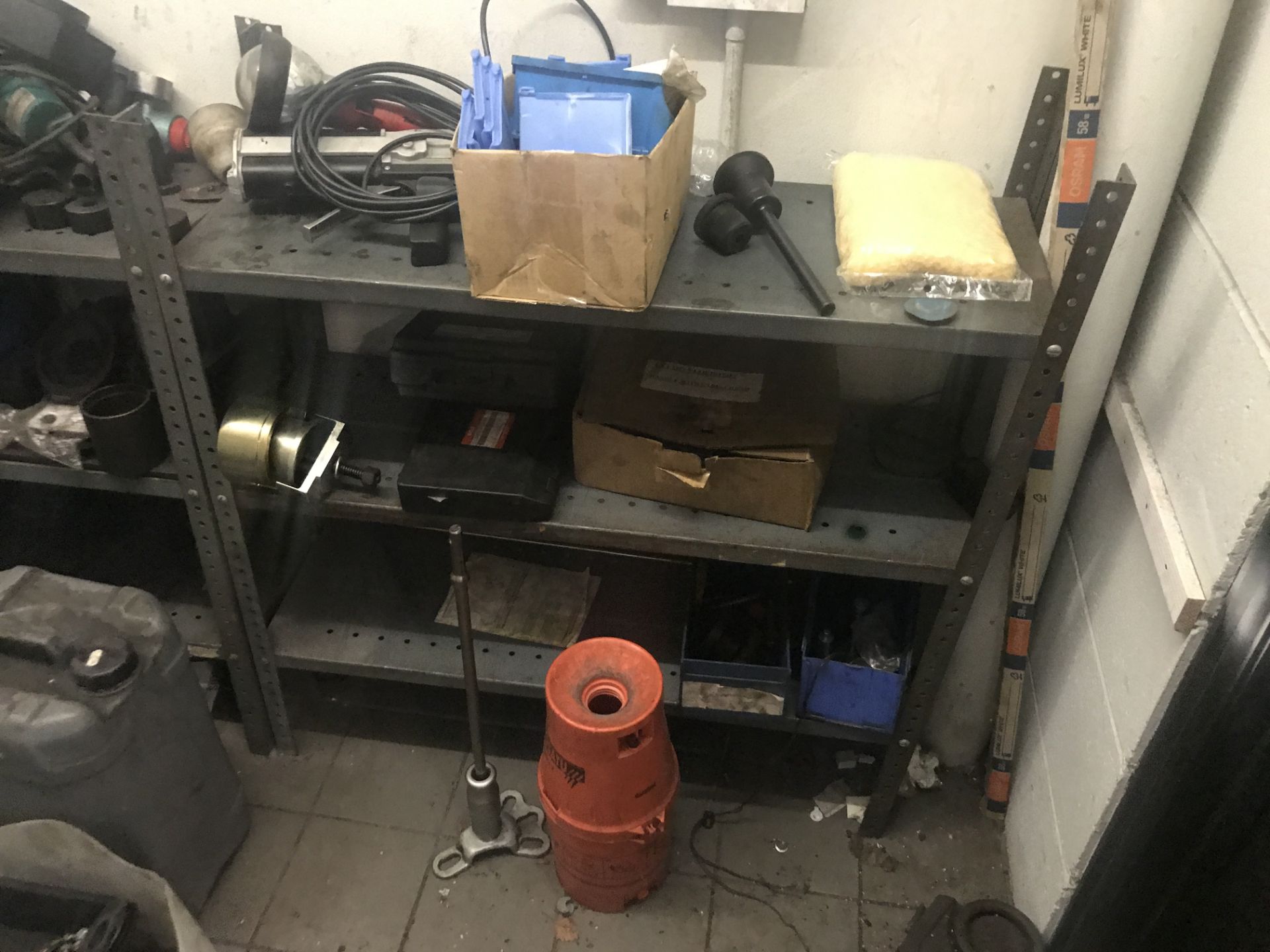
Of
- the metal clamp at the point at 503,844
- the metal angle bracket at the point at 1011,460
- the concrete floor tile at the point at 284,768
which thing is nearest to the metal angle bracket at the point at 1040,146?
the metal angle bracket at the point at 1011,460

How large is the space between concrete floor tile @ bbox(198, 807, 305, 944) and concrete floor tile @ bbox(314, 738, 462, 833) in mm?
69

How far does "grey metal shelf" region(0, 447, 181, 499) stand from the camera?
4.35 feet

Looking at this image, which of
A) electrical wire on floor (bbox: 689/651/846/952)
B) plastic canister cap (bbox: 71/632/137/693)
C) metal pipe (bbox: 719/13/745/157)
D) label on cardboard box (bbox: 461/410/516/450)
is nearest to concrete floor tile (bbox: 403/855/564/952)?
electrical wire on floor (bbox: 689/651/846/952)

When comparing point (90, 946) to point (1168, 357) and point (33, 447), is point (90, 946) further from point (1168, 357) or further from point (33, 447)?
point (1168, 357)

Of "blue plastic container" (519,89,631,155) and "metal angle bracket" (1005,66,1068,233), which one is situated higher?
"blue plastic container" (519,89,631,155)

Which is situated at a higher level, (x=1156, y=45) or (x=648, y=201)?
(x=1156, y=45)

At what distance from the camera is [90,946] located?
44.7 inches

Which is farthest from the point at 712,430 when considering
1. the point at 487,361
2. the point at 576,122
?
the point at 576,122

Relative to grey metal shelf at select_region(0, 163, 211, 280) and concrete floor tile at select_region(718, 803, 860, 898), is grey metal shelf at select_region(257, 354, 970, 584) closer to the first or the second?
grey metal shelf at select_region(0, 163, 211, 280)

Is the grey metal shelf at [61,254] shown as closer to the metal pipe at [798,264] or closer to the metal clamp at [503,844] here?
the metal pipe at [798,264]

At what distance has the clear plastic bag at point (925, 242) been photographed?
99 cm

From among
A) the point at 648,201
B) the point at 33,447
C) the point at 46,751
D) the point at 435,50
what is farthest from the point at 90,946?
the point at 435,50

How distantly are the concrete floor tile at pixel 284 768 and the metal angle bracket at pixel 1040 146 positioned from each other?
1.48 metres

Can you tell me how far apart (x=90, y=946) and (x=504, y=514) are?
755 millimetres
